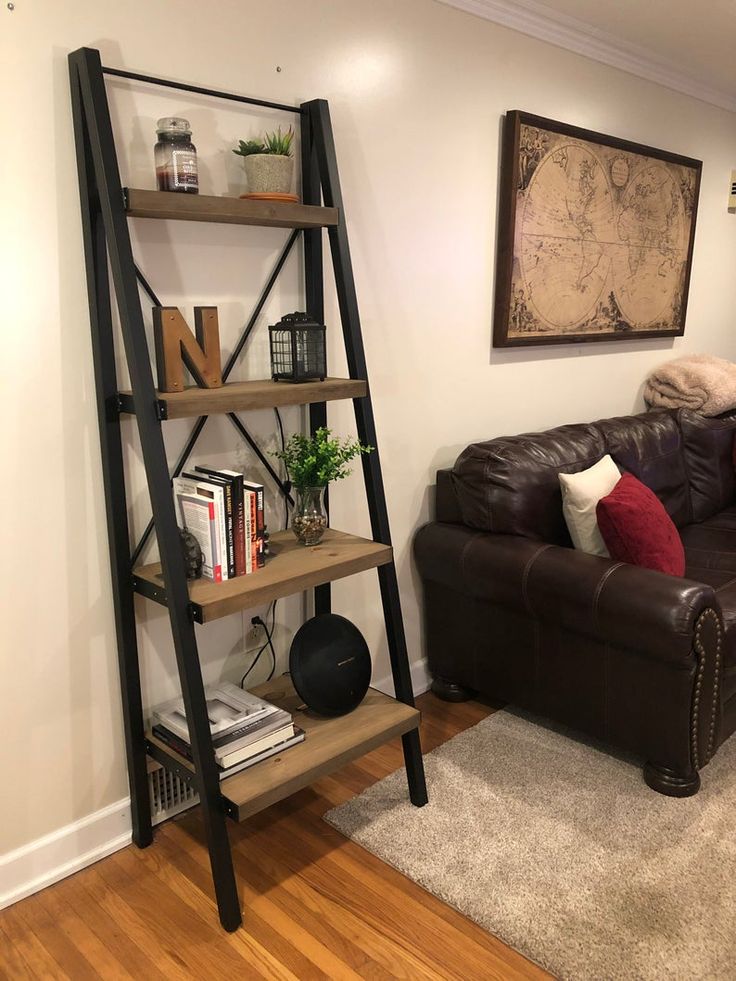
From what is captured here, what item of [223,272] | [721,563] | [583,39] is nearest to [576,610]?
[721,563]

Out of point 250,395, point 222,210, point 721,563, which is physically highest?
point 222,210

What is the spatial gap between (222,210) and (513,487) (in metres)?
1.29

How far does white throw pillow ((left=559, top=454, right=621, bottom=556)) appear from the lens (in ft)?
8.36

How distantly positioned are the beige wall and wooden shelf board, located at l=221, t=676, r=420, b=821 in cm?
28

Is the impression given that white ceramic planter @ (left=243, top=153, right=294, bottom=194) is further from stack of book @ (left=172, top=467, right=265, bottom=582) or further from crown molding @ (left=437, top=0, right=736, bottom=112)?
crown molding @ (left=437, top=0, right=736, bottom=112)

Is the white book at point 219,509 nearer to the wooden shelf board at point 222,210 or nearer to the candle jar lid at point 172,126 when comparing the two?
the wooden shelf board at point 222,210

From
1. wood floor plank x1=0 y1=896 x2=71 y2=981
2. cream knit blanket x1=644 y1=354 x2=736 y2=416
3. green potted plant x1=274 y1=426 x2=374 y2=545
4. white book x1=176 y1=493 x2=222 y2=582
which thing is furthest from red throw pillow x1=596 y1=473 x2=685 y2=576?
wood floor plank x1=0 y1=896 x2=71 y2=981

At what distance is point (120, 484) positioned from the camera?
193 cm

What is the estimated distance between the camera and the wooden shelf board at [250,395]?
1.73 m

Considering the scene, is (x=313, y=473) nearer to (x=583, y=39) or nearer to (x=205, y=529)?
(x=205, y=529)

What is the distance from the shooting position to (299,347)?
2023mm

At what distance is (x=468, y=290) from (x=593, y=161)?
0.86 m

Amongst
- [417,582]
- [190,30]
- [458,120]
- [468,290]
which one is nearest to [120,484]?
[190,30]

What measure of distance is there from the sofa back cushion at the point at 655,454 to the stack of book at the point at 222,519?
1.63 metres
